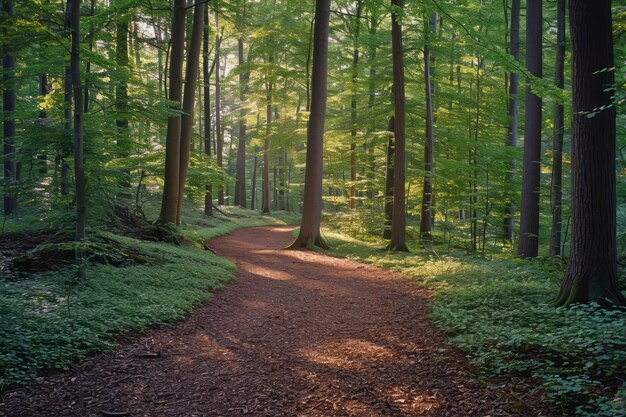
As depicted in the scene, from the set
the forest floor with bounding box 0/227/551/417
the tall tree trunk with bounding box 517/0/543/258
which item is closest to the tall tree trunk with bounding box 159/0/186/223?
the forest floor with bounding box 0/227/551/417

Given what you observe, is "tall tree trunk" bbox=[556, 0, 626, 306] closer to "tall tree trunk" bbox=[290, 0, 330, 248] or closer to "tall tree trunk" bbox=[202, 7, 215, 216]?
"tall tree trunk" bbox=[290, 0, 330, 248]

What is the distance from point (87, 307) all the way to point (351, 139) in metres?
14.4

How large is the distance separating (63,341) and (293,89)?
67.0 feet

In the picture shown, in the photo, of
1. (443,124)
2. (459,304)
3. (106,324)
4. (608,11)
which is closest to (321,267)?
(459,304)

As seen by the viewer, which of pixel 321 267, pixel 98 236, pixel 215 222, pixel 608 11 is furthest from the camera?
pixel 215 222

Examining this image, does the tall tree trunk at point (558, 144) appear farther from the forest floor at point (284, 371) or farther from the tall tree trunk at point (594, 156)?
the tall tree trunk at point (594, 156)

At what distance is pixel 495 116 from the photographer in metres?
15.7

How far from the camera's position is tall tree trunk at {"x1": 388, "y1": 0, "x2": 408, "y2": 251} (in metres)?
12.5

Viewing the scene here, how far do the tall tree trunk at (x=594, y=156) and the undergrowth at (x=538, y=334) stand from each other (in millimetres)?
490

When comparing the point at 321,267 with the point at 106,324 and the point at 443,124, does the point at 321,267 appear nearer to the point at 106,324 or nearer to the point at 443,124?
the point at 106,324

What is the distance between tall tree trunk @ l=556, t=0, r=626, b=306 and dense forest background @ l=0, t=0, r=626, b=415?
37cm

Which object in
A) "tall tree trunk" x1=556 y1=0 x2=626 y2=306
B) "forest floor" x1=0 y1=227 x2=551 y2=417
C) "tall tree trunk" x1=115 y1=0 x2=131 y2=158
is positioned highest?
"tall tree trunk" x1=115 y1=0 x2=131 y2=158

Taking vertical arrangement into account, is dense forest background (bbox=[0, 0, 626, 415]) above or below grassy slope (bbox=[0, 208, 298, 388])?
above

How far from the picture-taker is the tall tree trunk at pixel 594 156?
519 cm
